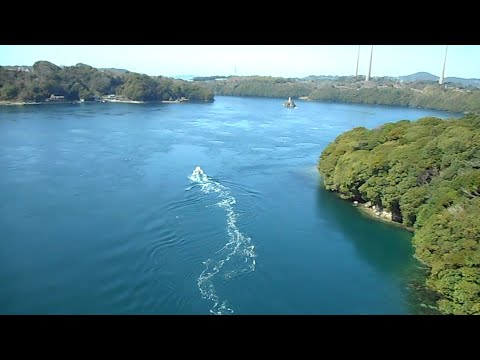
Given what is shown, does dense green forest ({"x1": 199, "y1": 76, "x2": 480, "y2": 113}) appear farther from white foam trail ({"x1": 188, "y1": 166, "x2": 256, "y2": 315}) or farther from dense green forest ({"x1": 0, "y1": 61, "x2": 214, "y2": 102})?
white foam trail ({"x1": 188, "y1": 166, "x2": 256, "y2": 315})

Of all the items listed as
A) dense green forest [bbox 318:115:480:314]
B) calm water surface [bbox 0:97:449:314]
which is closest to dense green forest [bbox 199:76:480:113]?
dense green forest [bbox 318:115:480:314]

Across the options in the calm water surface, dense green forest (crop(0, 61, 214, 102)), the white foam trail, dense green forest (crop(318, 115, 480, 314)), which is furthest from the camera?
dense green forest (crop(0, 61, 214, 102))

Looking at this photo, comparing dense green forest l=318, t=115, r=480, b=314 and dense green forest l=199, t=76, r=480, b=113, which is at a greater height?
dense green forest l=199, t=76, r=480, b=113

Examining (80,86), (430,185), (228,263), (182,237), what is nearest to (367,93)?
(80,86)

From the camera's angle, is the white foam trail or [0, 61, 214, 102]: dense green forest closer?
the white foam trail

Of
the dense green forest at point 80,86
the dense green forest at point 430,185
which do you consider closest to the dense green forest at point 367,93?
the dense green forest at point 80,86

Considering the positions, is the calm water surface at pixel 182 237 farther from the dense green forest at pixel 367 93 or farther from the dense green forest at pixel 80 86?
the dense green forest at pixel 367 93

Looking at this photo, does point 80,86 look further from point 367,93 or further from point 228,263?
point 367,93
